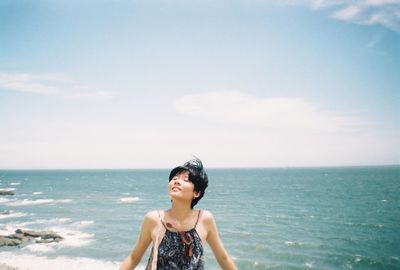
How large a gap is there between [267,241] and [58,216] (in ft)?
114

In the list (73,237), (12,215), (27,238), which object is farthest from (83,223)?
(12,215)

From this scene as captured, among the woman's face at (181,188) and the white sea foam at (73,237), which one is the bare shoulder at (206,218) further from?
the white sea foam at (73,237)

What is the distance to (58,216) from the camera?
52.9 metres

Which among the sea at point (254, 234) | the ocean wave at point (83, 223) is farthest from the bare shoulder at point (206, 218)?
the ocean wave at point (83, 223)

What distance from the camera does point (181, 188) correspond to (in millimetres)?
2715

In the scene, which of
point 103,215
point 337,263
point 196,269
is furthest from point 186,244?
point 103,215

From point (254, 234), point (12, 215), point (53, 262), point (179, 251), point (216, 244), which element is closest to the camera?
point (179, 251)

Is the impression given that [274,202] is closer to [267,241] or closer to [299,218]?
[299,218]

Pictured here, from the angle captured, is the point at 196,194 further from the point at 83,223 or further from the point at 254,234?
the point at 83,223

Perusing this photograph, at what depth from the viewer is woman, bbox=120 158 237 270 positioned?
261 centimetres

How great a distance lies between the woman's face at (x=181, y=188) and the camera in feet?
8.87

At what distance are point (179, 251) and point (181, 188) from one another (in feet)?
1.62

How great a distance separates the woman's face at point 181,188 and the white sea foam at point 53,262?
24460 millimetres

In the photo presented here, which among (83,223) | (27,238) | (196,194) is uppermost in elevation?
(196,194)
